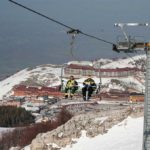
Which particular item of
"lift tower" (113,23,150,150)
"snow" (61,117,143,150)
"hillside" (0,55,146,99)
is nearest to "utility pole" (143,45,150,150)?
"lift tower" (113,23,150,150)

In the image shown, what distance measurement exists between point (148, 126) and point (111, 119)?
40.3 feet

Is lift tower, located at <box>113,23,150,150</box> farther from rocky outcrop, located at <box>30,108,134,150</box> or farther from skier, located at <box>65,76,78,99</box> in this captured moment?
rocky outcrop, located at <box>30,108,134,150</box>

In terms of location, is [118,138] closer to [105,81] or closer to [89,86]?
[89,86]

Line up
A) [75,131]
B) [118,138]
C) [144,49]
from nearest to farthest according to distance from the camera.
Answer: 1. [144,49]
2. [118,138]
3. [75,131]

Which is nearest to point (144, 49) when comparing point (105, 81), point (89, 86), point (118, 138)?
point (89, 86)

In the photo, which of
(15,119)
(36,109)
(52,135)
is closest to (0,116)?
(15,119)

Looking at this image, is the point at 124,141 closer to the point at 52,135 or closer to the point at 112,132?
the point at 112,132

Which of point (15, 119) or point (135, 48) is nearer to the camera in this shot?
point (135, 48)

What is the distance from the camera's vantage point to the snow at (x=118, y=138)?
34.6 metres

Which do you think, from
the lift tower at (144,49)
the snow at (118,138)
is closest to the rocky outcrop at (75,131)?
the snow at (118,138)

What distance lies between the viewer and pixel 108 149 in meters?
34.2

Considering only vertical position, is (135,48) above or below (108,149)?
above

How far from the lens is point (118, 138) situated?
35875 millimetres

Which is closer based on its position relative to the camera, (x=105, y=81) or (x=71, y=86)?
(x=71, y=86)
